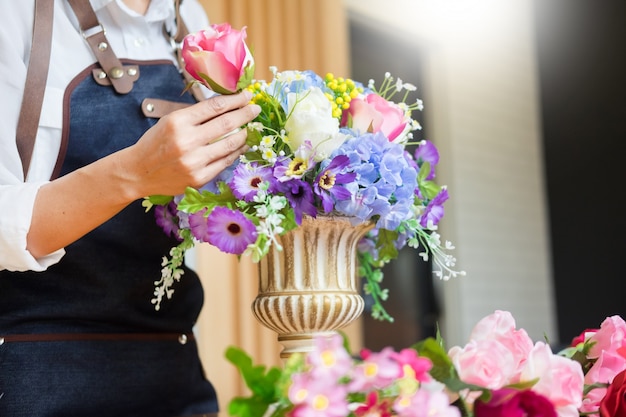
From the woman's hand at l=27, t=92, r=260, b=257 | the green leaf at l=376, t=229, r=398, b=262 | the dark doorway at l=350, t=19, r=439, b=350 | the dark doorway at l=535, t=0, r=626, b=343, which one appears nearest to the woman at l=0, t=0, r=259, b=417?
the woman's hand at l=27, t=92, r=260, b=257

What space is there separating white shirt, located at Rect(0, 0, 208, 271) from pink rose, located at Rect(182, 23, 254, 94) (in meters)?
0.26

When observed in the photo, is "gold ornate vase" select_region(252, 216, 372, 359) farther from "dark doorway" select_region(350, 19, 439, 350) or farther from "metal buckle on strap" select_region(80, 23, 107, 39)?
"dark doorway" select_region(350, 19, 439, 350)

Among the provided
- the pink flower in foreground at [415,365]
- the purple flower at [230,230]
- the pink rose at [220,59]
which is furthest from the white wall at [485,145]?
the pink flower in foreground at [415,365]

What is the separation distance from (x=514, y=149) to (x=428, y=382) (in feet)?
16.3

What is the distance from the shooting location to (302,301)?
1.01 meters

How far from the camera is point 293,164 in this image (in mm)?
966

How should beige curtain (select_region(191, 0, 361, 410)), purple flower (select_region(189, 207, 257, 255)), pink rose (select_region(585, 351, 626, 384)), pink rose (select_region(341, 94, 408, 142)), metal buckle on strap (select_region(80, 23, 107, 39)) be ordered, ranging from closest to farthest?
pink rose (select_region(585, 351, 626, 384)) < purple flower (select_region(189, 207, 257, 255)) < pink rose (select_region(341, 94, 408, 142)) < metal buckle on strap (select_region(80, 23, 107, 39)) < beige curtain (select_region(191, 0, 361, 410))

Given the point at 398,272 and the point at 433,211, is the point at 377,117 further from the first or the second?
the point at 398,272

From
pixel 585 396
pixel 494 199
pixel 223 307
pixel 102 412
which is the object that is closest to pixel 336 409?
pixel 585 396

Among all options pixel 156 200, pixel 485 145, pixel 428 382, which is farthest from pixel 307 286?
pixel 485 145

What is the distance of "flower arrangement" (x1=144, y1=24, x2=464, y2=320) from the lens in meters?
0.95

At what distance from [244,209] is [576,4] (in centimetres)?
463

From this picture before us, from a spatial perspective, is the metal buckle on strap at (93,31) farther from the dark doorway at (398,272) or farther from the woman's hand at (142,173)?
the dark doorway at (398,272)

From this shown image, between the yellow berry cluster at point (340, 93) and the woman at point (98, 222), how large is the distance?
0.38ft
